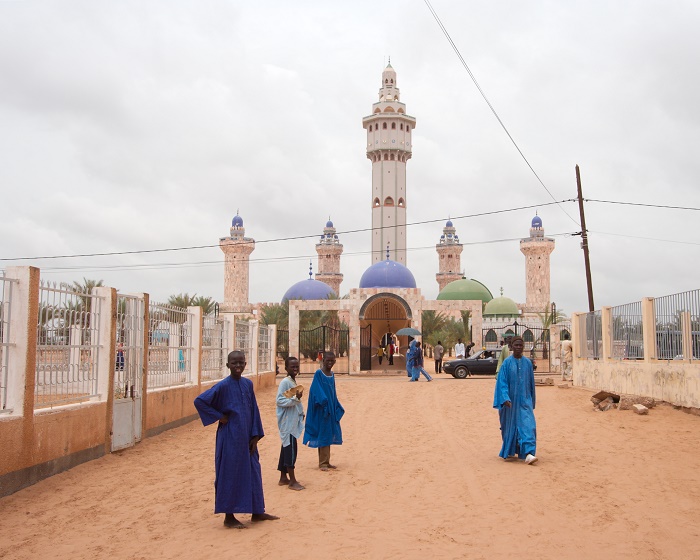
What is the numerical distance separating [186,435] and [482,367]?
1540 cm

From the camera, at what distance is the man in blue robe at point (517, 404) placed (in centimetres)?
848

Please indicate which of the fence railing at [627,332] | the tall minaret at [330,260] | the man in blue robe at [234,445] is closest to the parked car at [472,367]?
the fence railing at [627,332]

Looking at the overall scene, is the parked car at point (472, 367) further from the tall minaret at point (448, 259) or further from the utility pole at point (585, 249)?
the tall minaret at point (448, 259)

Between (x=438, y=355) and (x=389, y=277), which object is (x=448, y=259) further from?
(x=438, y=355)

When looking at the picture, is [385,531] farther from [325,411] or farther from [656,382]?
[656,382]

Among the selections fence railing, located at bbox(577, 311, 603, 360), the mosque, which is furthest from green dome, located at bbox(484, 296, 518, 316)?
fence railing, located at bbox(577, 311, 603, 360)

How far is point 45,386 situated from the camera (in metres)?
7.27

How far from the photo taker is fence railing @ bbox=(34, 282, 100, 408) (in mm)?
7262

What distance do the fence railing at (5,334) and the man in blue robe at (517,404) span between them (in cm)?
506

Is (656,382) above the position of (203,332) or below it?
below

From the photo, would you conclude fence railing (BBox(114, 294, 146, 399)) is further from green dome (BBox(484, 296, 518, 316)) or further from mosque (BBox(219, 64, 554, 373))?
green dome (BBox(484, 296, 518, 316))

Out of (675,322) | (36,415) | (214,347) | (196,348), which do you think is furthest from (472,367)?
(36,415)

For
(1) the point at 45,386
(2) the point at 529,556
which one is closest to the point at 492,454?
(2) the point at 529,556

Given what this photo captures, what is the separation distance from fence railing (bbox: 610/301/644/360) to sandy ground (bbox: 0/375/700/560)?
4164 millimetres
